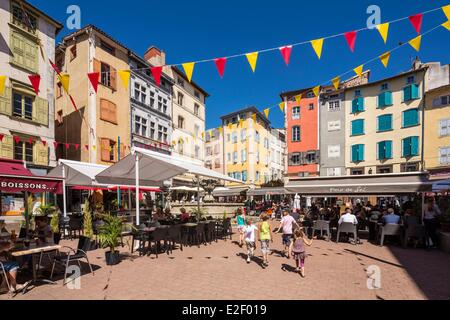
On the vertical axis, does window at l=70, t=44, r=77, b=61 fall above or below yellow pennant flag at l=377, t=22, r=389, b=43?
above

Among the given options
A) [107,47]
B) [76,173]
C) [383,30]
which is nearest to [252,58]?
[383,30]

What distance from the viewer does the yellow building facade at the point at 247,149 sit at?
36312mm

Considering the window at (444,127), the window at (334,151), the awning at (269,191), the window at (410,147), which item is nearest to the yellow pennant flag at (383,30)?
the awning at (269,191)

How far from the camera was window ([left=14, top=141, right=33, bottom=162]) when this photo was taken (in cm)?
1457

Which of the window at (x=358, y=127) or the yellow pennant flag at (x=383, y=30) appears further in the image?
the window at (x=358, y=127)

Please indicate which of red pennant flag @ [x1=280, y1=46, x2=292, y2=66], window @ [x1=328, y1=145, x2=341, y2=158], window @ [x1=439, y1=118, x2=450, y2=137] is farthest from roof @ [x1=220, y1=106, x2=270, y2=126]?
red pennant flag @ [x1=280, y1=46, x2=292, y2=66]

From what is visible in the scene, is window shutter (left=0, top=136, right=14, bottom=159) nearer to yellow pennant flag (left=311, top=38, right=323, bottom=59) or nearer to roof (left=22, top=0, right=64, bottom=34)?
roof (left=22, top=0, right=64, bottom=34)

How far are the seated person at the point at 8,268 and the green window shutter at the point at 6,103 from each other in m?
11.9

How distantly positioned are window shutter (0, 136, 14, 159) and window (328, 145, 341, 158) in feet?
83.3

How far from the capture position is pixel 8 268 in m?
4.94

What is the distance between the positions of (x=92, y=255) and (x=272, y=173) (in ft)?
119

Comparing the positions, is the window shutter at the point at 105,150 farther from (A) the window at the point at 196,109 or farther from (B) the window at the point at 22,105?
(A) the window at the point at 196,109

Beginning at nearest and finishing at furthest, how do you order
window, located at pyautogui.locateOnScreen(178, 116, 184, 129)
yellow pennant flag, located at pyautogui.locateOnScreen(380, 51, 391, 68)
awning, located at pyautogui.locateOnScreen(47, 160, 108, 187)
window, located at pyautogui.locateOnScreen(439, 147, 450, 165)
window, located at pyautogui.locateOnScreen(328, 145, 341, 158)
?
yellow pennant flag, located at pyautogui.locateOnScreen(380, 51, 391, 68) → awning, located at pyautogui.locateOnScreen(47, 160, 108, 187) → window, located at pyautogui.locateOnScreen(439, 147, 450, 165) → window, located at pyautogui.locateOnScreen(328, 145, 341, 158) → window, located at pyautogui.locateOnScreen(178, 116, 184, 129)
